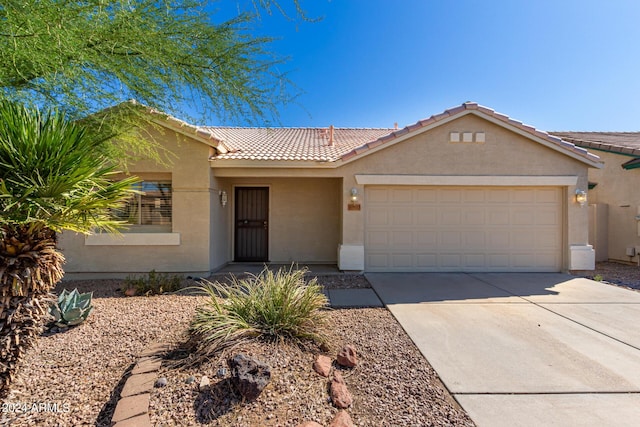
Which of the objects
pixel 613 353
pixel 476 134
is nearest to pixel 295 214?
pixel 476 134

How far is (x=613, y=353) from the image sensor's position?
4309mm

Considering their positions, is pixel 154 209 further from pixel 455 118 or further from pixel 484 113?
pixel 484 113

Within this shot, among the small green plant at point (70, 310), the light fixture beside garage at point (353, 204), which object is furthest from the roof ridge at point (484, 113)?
the small green plant at point (70, 310)

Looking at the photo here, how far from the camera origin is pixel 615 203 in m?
11.8

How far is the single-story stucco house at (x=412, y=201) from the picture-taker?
29.2 feet

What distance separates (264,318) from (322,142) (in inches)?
381

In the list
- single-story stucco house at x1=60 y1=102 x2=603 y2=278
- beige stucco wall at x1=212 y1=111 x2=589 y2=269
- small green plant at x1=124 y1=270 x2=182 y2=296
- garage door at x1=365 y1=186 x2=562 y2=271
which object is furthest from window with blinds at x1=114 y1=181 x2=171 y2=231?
garage door at x1=365 y1=186 x2=562 y2=271

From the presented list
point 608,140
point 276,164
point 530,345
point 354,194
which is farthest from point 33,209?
point 608,140

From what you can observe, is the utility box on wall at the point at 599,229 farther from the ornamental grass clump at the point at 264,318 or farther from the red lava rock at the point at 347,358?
the red lava rock at the point at 347,358

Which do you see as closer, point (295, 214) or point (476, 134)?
point (476, 134)

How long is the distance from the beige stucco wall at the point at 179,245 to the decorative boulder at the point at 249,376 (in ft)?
21.0

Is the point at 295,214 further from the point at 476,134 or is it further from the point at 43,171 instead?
the point at 43,171

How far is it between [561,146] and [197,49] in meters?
9.80

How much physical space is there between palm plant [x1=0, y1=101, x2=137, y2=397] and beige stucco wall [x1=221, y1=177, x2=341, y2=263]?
8.18 metres
